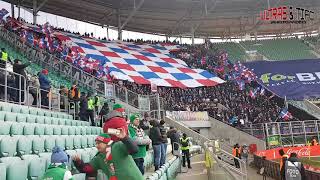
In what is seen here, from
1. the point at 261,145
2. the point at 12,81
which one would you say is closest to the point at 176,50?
the point at 261,145

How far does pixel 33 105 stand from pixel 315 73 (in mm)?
23271

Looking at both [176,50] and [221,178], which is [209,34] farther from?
[221,178]

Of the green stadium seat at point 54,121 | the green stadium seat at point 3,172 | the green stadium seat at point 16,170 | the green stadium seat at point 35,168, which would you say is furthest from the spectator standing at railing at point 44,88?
the green stadium seat at point 3,172

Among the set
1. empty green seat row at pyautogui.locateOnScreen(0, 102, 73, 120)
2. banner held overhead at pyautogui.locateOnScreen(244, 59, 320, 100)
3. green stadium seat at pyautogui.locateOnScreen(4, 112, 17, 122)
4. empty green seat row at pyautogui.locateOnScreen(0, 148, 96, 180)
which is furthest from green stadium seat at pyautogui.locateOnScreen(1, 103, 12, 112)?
banner held overhead at pyautogui.locateOnScreen(244, 59, 320, 100)

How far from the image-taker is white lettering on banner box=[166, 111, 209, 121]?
22.0 meters

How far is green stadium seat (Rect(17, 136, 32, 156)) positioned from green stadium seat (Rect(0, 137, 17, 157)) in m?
0.13

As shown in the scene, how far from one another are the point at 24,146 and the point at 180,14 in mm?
30227

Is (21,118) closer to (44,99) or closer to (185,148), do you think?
(44,99)

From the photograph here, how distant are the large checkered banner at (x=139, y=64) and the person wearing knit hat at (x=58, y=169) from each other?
67.2ft

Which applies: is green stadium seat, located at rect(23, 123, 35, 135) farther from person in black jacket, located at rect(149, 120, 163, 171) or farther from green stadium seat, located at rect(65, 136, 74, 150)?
person in black jacket, located at rect(149, 120, 163, 171)

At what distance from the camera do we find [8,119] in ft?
25.5

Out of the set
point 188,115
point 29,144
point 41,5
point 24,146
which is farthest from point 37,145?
point 41,5

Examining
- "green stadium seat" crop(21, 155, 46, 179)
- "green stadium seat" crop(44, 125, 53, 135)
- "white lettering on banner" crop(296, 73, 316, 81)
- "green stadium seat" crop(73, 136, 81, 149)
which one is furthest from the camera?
"white lettering on banner" crop(296, 73, 316, 81)

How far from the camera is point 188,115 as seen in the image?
23859mm
